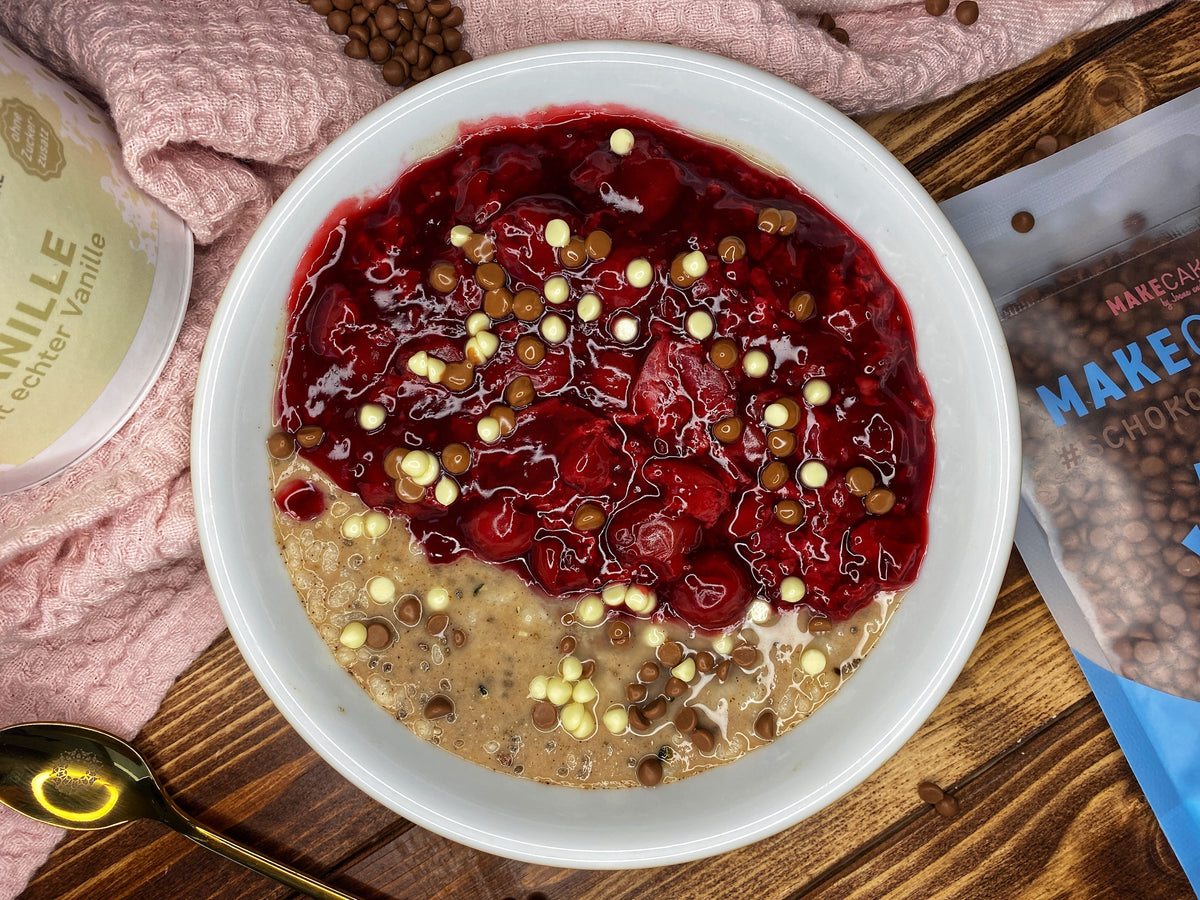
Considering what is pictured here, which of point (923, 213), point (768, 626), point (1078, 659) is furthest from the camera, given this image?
point (1078, 659)

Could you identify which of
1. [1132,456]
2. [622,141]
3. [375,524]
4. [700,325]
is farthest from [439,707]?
[1132,456]

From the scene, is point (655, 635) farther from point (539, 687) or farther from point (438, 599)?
point (438, 599)

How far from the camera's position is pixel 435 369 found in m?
1.02

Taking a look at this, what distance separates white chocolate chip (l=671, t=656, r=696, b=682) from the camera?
41.8 inches

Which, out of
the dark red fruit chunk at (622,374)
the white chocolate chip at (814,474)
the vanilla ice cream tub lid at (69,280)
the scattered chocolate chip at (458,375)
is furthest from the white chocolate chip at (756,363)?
the vanilla ice cream tub lid at (69,280)

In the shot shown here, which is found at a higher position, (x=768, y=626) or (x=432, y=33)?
(x=432, y=33)

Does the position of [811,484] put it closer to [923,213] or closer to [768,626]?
[768,626]

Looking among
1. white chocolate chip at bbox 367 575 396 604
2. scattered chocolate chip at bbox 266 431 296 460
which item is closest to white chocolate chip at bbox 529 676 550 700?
white chocolate chip at bbox 367 575 396 604

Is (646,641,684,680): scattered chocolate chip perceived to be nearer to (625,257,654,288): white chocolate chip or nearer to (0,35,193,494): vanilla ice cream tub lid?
(625,257,654,288): white chocolate chip

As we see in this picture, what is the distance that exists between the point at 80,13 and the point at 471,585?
85cm

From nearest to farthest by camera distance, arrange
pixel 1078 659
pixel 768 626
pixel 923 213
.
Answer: pixel 923 213 < pixel 768 626 < pixel 1078 659

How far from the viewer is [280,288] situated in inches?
39.8

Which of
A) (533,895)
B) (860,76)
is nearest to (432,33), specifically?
(860,76)

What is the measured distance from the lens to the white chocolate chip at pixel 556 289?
1.02 meters
